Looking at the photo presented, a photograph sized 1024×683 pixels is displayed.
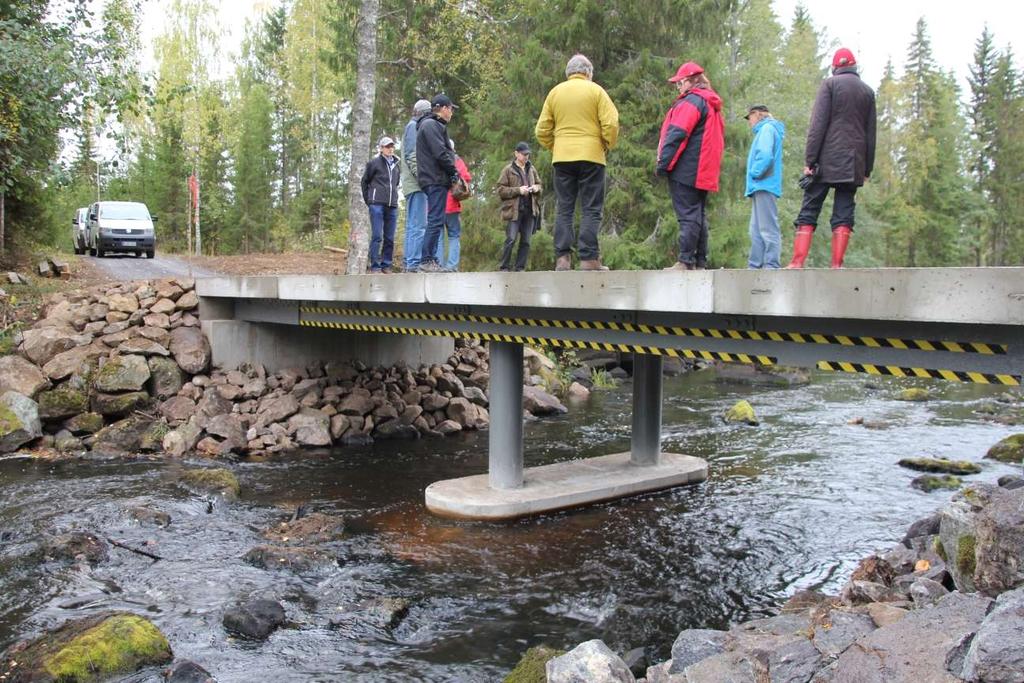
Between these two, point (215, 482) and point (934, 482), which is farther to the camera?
point (934, 482)

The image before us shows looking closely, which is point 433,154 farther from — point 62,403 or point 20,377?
point 20,377

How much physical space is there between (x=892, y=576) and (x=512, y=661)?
118 inches

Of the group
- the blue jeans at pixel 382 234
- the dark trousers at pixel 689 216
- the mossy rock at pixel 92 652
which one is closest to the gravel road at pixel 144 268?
the blue jeans at pixel 382 234

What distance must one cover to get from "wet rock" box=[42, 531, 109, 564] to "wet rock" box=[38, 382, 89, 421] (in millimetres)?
5100

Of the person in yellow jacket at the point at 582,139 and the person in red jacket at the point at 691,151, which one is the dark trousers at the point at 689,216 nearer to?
the person in red jacket at the point at 691,151

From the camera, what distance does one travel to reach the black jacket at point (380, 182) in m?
11.8

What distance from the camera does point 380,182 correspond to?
1182 centimetres

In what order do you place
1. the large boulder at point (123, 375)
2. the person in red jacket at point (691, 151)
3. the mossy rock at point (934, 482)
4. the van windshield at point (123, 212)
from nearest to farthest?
the person in red jacket at point (691, 151) → the mossy rock at point (934, 482) → the large boulder at point (123, 375) → the van windshield at point (123, 212)

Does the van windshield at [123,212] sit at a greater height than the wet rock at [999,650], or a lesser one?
greater

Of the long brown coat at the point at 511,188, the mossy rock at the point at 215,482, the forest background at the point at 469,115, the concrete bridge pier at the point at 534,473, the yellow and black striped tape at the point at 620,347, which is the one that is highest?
the forest background at the point at 469,115

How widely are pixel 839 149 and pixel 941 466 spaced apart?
6654 mm

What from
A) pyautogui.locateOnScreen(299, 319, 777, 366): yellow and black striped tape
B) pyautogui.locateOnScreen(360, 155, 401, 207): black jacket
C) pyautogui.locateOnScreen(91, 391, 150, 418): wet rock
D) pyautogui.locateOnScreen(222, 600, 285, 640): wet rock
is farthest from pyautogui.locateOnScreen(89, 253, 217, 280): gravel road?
pyautogui.locateOnScreen(222, 600, 285, 640): wet rock

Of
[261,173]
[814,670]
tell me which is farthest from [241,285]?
[261,173]

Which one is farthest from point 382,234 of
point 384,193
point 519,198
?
point 519,198
